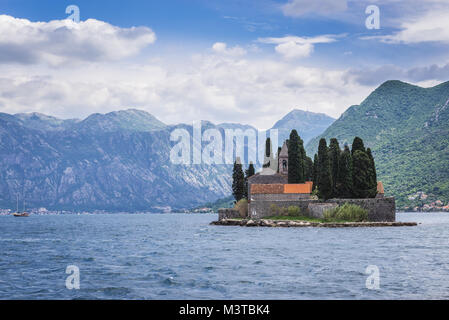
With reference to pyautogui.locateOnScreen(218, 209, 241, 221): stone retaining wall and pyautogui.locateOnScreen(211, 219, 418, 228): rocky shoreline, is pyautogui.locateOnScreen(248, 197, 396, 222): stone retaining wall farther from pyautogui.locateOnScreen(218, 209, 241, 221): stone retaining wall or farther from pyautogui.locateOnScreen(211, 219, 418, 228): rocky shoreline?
pyautogui.locateOnScreen(218, 209, 241, 221): stone retaining wall

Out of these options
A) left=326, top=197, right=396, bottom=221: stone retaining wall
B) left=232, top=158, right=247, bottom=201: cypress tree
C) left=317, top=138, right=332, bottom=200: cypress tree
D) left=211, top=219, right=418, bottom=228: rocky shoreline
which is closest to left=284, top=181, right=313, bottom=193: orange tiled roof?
left=317, top=138, right=332, bottom=200: cypress tree

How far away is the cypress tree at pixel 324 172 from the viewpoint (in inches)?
3898

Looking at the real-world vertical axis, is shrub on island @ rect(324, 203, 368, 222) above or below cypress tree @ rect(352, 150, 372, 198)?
below

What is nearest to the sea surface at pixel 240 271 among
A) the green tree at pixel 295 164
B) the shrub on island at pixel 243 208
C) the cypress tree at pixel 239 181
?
the green tree at pixel 295 164

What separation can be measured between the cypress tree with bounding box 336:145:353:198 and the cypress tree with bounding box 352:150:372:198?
0.92 metres

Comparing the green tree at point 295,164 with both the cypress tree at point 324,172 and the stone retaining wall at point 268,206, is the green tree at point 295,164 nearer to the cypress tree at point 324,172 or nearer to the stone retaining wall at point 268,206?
the stone retaining wall at point 268,206

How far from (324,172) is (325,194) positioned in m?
4.30

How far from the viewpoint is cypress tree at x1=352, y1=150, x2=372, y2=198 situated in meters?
98.6

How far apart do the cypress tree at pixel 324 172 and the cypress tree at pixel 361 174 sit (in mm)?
4456

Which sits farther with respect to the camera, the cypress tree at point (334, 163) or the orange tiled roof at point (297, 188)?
the orange tiled roof at point (297, 188)

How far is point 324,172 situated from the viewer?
99688 millimetres
